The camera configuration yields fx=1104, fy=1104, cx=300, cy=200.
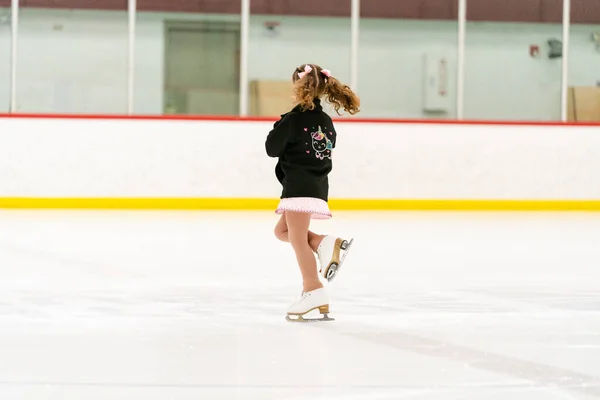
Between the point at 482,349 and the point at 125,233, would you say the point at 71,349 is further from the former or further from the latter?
the point at 125,233

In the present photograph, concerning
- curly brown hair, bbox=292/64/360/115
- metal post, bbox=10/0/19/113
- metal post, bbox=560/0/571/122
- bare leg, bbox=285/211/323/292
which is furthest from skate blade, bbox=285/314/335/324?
metal post, bbox=560/0/571/122

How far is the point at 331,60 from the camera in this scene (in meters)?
12.0

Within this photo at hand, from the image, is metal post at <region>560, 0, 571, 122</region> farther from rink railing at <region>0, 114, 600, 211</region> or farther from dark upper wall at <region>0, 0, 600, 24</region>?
rink railing at <region>0, 114, 600, 211</region>

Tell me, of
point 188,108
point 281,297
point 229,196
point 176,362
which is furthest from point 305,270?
point 188,108

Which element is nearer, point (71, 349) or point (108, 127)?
point (71, 349)

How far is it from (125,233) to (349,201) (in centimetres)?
366

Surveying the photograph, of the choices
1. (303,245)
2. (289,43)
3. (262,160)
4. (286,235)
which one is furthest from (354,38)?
(303,245)

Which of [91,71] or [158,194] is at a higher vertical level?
[91,71]

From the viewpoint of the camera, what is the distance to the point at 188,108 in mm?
11742

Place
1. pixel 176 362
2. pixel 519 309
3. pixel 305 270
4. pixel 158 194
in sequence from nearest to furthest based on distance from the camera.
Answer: pixel 176 362
pixel 305 270
pixel 519 309
pixel 158 194

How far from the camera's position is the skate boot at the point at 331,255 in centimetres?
404

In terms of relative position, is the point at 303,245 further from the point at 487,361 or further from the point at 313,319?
the point at 487,361

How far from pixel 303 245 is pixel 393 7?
330 inches

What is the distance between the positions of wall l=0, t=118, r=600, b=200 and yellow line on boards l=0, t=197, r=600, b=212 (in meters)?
0.06
